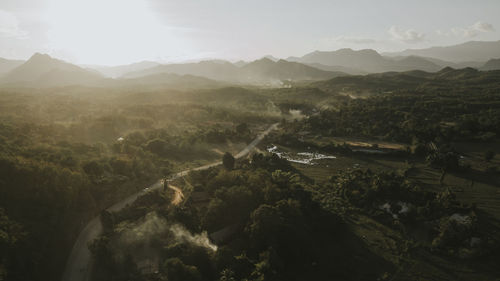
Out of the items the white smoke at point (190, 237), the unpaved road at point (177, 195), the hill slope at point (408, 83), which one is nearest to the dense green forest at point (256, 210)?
the white smoke at point (190, 237)

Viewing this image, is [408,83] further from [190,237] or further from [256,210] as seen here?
[190,237]

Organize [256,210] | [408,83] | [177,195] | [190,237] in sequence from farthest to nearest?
[408,83], [177,195], [256,210], [190,237]

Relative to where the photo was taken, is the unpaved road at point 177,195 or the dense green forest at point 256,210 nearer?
the dense green forest at point 256,210

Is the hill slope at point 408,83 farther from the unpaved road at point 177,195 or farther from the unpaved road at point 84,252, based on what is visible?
the unpaved road at point 84,252

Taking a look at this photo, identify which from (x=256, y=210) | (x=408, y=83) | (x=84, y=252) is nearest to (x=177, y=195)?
(x=84, y=252)

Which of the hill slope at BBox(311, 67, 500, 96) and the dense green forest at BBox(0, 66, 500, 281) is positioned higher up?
the hill slope at BBox(311, 67, 500, 96)

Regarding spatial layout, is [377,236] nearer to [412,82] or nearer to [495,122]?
[495,122]

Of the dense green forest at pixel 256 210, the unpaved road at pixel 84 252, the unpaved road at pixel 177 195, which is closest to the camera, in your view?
the unpaved road at pixel 84 252

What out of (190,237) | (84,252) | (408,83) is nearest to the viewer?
(84,252)

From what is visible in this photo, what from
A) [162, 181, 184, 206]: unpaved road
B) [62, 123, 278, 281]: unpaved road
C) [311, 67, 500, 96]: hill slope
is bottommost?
[62, 123, 278, 281]: unpaved road

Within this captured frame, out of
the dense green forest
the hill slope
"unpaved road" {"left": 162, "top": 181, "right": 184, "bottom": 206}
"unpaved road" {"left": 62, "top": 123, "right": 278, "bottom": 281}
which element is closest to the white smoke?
the dense green forest

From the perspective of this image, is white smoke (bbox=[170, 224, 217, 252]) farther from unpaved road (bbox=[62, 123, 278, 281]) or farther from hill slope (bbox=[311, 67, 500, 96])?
hill slope (bbox=[311, 67, 500, 96])
